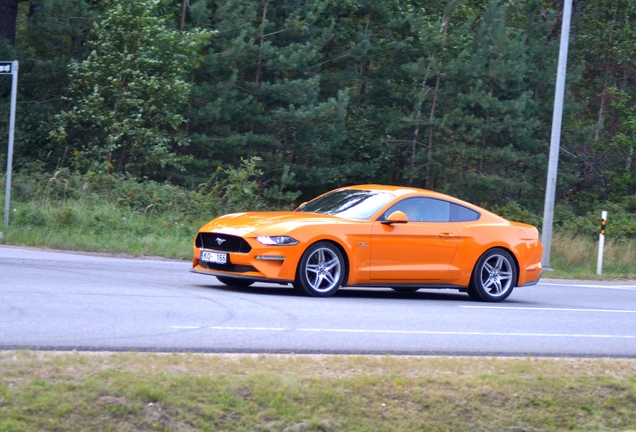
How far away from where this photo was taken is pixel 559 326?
10.6 m

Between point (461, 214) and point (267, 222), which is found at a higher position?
point (461, 214)

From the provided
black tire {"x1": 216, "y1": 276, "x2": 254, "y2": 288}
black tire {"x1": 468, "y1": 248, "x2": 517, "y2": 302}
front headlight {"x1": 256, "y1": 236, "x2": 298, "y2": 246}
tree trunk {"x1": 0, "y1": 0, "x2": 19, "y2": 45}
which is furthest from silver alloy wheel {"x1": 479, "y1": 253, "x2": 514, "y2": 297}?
tree trunk {"x1": 0, "y1": 0, "x2": 19, "y2": 45}

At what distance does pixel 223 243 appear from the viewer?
1138cm

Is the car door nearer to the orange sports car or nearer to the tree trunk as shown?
the orange sports car

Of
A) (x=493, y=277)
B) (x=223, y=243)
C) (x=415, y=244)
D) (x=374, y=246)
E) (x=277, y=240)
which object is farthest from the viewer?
(x=493, y=277)

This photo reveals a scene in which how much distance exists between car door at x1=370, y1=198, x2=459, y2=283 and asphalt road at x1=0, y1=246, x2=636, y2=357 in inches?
15.8

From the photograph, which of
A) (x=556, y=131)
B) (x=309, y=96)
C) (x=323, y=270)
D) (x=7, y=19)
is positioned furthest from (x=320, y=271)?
(x=7, y=19)

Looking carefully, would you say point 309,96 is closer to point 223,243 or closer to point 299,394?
point 223,243

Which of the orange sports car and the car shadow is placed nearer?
the orange sports car

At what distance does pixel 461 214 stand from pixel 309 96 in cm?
1777

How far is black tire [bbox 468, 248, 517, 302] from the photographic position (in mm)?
12750

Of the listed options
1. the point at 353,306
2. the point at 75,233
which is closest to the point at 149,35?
the point at 75,233

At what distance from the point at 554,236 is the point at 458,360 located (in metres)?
17.8

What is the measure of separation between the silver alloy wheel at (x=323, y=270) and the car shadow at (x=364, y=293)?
239mm
